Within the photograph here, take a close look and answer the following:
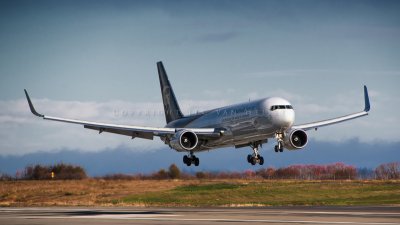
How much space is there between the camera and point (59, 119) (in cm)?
8350

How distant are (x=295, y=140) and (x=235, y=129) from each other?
18.7 feet

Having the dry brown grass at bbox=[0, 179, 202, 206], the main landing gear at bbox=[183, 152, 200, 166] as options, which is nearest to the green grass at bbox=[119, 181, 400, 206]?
the dry brown grass at bbox=[0, 179, 202, 206]

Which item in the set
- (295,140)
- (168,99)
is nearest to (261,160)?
(295,140)

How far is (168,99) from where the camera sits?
346 feet

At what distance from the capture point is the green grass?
11995 centimetres

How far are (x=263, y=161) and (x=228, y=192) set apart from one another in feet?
166

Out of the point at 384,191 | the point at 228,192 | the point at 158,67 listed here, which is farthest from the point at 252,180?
the point at 158,67

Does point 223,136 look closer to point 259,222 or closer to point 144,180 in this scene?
point 259,222

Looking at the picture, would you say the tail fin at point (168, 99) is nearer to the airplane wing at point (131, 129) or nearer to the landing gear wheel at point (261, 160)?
the airplane wing at point (131, 129)

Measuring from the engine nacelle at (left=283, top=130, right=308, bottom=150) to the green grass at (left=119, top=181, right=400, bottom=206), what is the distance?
3674 cm

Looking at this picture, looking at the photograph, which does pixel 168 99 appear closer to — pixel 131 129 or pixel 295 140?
pixel 131 129

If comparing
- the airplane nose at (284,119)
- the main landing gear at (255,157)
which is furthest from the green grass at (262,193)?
the airplane nose at (284,119)

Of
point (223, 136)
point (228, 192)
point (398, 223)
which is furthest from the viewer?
point (228, 192)

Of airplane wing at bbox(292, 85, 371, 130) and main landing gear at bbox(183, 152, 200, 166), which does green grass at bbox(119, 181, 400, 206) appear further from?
main landing gear at bbox(183, 152, 200, 166)
